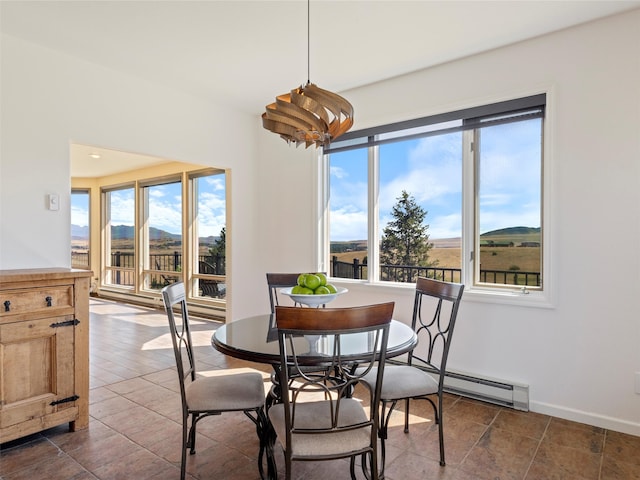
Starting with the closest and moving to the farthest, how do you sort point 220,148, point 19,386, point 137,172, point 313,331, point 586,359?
point 313,331
point 19,386
point 586,359
point 220,148
point 137,172

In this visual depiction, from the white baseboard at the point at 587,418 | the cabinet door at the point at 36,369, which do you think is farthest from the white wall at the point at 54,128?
the white baseboard at the point at 587,418

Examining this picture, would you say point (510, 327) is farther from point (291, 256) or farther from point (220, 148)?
point (220, 148)

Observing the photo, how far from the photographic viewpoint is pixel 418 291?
2668 mm

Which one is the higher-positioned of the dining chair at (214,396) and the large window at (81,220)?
the large window at (81,220)

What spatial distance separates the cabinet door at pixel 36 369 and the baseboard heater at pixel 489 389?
2574mm

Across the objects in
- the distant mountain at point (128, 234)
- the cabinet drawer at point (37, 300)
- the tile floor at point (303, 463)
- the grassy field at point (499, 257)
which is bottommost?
the tile floor at point (303, 463)

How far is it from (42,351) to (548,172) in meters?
3.59

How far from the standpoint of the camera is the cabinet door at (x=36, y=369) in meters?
2.23

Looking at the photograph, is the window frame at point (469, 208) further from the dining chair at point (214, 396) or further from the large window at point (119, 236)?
the large window at point (119, 236)

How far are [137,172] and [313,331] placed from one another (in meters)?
7.01

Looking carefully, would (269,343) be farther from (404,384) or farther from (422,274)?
→ (422,274)

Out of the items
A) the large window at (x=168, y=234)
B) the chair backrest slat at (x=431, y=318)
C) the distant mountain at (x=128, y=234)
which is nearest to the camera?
the chair backrest slat at (x=431, y=318)

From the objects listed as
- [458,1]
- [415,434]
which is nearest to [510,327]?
[415,434]

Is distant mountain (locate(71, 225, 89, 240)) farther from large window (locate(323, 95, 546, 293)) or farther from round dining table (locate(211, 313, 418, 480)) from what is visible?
round dining table (locate(211, 313, 418, 480))
